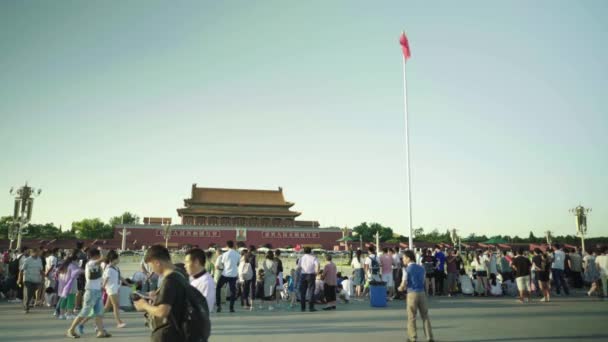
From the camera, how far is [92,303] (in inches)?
260

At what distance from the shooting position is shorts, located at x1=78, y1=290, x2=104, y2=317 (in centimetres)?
652

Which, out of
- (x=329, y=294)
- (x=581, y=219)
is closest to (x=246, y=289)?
(x=329, y=294)

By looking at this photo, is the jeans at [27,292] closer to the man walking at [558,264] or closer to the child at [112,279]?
the child at [112,279]

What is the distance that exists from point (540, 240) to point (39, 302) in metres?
58.8

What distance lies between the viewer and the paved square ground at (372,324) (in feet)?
21.3

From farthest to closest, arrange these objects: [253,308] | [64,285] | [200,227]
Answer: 1. [200,227]
2. [253,308]
3. [64,285]

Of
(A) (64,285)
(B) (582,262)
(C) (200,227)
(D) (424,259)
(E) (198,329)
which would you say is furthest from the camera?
(C) (200,227)

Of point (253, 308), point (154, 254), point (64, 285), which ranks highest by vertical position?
point (154, 254)

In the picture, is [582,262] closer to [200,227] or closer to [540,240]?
[200,227]

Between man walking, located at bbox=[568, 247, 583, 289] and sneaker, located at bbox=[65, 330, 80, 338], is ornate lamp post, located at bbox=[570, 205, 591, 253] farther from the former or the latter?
sneaker, located at bbox=[65, 330, 80, 338]

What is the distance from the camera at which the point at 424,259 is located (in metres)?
13.1

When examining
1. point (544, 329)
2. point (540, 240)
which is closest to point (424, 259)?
point (544, 329)

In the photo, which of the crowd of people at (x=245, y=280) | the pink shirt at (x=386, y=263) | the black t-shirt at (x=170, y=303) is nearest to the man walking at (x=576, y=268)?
the crowd of people at (x=245, y=280)

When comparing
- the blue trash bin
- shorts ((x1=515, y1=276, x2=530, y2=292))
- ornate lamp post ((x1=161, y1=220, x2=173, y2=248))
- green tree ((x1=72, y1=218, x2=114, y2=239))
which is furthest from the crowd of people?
green tree ((x1=72, y1=218, x2=114, y2=239))
